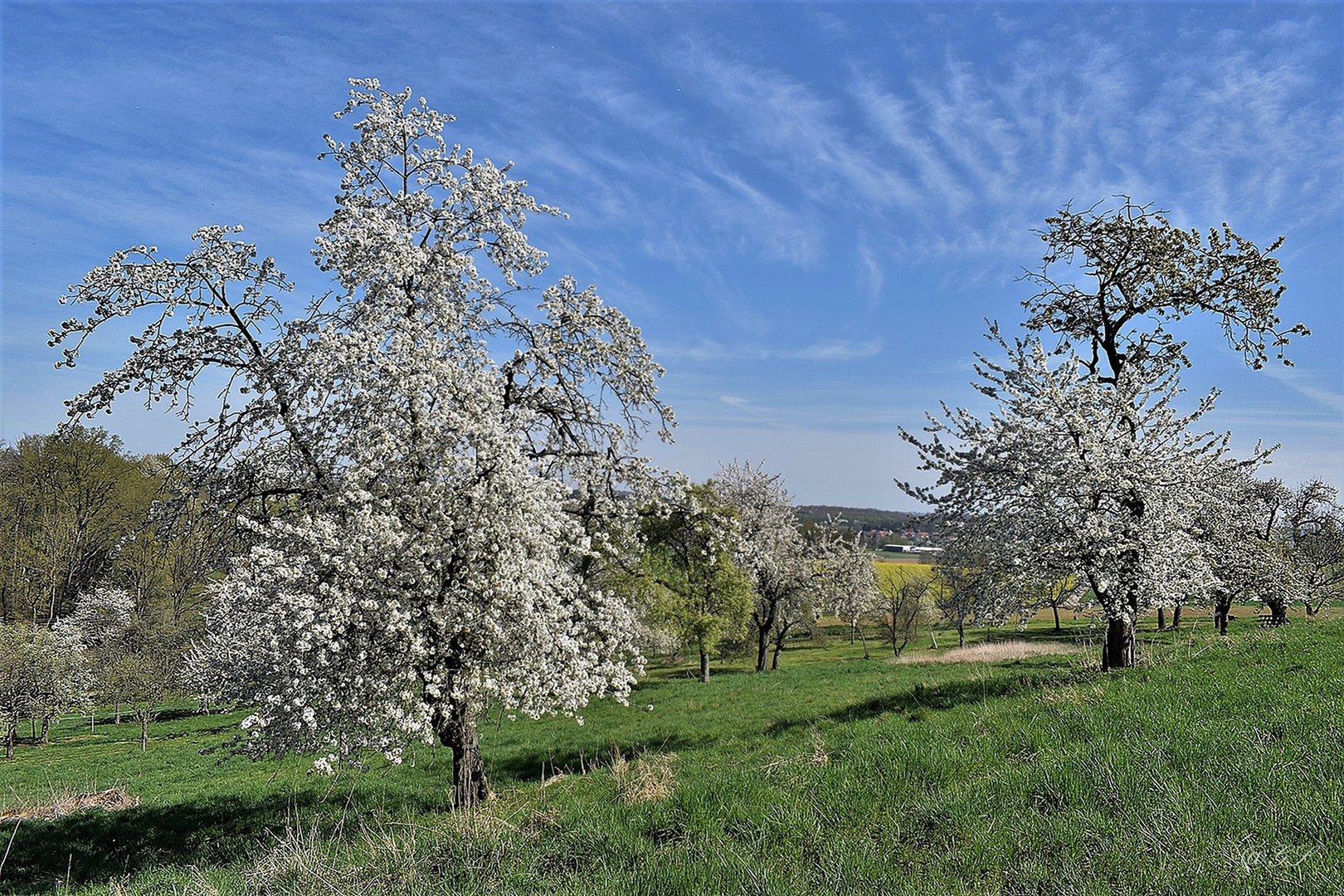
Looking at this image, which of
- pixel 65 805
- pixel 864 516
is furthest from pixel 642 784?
pixel 864 516

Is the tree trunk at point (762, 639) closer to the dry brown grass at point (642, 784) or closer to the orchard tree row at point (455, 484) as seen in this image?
the orchard tree row at point (455, 484)

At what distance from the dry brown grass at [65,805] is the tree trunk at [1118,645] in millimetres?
21427

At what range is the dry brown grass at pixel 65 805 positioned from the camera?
45.4ft

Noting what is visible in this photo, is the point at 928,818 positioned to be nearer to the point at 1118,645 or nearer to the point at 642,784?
the point at 642,784

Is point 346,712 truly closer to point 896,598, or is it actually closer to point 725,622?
point 725,622

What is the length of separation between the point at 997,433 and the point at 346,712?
12.9 metres

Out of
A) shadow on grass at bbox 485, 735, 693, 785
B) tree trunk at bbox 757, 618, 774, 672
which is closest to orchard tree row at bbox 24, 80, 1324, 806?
shadow on grass at bbox 485, 735, 693, 785

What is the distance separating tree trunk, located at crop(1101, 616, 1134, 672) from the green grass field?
0.43 m

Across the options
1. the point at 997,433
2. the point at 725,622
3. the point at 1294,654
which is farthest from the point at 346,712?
the point at 725,622

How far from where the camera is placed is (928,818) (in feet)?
18.8

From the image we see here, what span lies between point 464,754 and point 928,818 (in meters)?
7.73

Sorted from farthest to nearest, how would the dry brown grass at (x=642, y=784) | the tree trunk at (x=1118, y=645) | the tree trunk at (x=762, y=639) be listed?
the tree trunk at (x=762, y=639) → the tree trunk at (x=1118, y=645) → the dry brown grass at (x=642, y=784)

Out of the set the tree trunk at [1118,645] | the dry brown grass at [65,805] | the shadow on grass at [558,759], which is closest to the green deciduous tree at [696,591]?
the shadow on grass at [558,759]

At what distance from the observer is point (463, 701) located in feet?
32.0
